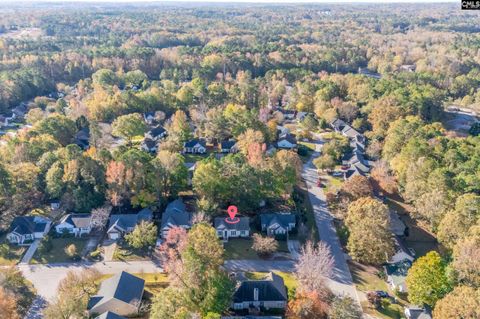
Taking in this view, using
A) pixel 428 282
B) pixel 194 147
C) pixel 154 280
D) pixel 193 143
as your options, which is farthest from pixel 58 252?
pixel 428 282

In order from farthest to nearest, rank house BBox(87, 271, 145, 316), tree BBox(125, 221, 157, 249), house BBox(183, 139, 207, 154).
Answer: house BBox(183, 139, 207, 154) < tree BBox(125, 221, 157, 249) < house BBox(87, 271, 145, 316)

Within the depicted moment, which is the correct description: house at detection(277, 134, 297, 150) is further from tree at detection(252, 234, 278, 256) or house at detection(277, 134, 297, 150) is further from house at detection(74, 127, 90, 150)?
house at detection(74, 127, 90, 150)

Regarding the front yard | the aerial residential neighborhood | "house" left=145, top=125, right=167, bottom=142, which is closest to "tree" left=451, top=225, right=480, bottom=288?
the aerial residential neighborhood

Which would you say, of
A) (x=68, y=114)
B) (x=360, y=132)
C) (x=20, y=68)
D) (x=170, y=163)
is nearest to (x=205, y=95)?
(x=68, y=114)

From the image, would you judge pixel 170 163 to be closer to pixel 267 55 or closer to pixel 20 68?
pixel 20 68

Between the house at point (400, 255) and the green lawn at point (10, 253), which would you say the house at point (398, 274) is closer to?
the house at point (400, 255)

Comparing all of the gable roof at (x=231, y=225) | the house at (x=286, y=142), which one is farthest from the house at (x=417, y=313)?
the house at (x=286, y=142)
